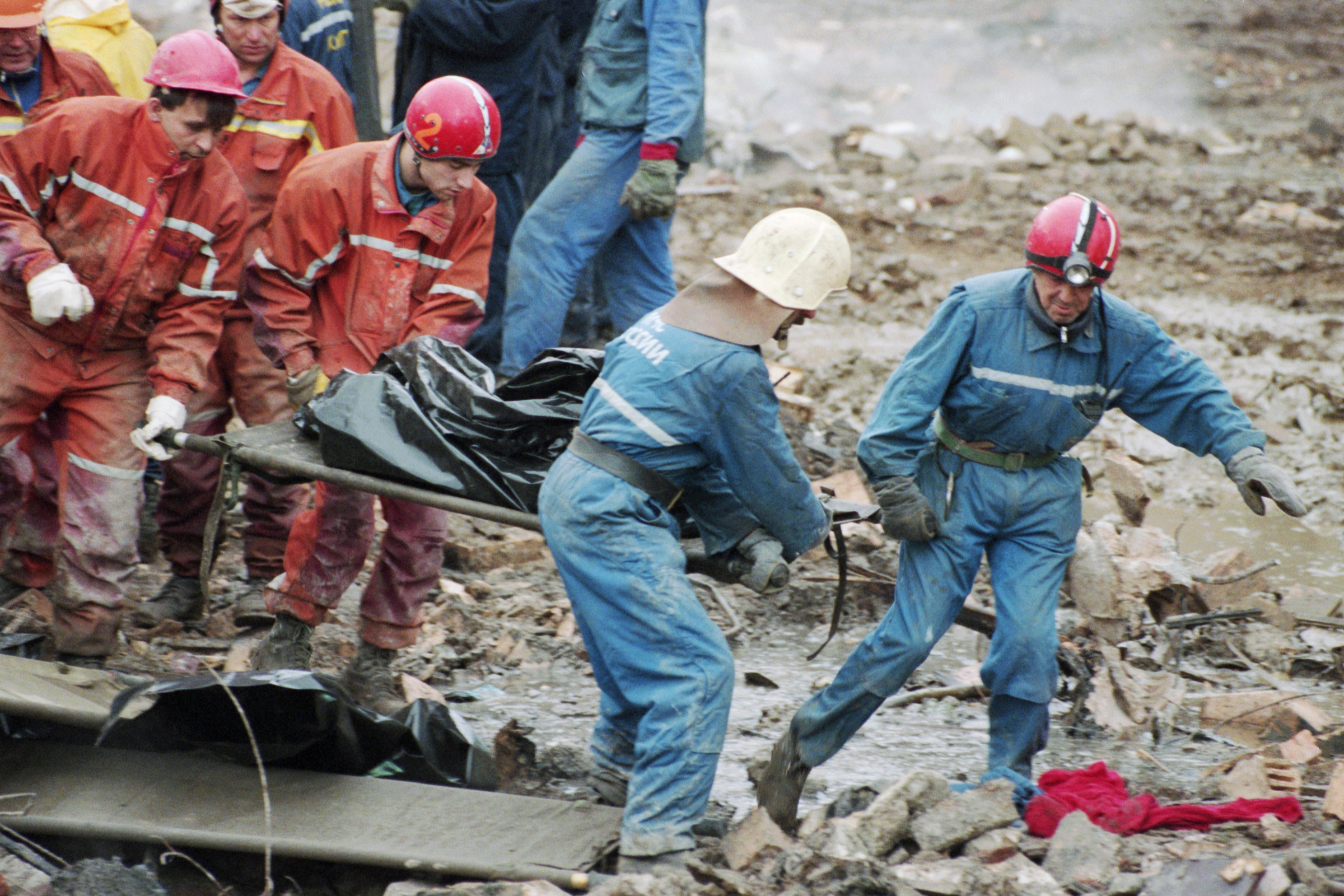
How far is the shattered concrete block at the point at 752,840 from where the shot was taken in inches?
138

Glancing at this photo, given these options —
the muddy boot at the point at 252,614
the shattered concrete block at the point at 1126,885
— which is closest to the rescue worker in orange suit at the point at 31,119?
the muddy boot at the point at 252,614

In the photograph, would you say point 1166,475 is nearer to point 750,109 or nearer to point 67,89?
point 67,89

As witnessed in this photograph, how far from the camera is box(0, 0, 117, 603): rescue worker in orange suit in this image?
439 cm

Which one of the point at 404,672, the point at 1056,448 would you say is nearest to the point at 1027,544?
the point at 1056,448

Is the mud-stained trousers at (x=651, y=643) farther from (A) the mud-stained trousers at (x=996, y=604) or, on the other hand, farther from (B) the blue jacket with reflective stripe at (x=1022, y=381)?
(B) the blue jacket with reflective stripe at (x=1022, y=381)

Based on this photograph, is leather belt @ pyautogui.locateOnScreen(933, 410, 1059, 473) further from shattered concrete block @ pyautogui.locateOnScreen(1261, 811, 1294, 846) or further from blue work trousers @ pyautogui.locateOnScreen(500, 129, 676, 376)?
blue work trousers @ pyautogui.locateOnScreen(500, 129, 676, 376)

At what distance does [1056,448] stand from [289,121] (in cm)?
305

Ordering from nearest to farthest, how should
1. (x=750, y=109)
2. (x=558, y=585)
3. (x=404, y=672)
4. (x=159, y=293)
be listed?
1. (x=159, y=293)
2. (x=404, y=672)
3. (x=558, y=585)
4. (x=750, y=109)

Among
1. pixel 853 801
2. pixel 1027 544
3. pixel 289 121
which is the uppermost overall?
pixel 289 121

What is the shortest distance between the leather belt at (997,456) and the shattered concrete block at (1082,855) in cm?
103

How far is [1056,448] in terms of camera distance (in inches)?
158

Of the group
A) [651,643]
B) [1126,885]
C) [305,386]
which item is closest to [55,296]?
[305,386]

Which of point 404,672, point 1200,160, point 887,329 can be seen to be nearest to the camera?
point 404,672

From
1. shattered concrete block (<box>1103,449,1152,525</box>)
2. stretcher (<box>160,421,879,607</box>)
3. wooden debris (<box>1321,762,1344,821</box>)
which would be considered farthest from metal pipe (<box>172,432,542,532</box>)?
shattered concrete block (<box>1103,449,1152,525</box>)
